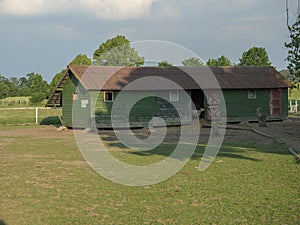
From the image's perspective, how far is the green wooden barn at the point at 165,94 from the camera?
94.6ft

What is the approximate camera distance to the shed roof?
29.2m

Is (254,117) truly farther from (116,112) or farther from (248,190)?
(248,190)

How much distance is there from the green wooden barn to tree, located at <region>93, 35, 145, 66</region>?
23.2 metres

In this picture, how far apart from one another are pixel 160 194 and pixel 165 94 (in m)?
21.2

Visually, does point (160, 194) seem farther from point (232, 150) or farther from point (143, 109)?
point (143, 109)

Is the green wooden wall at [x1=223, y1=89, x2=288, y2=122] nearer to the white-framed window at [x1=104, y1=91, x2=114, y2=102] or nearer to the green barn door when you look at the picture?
the green barn door

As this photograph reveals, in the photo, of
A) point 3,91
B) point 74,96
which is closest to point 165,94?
point 74,96

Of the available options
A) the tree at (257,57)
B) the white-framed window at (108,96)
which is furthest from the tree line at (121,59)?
the white-framed window at (108,96)

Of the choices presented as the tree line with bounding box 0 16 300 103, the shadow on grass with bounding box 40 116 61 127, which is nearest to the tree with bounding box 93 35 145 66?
the tree line with bounding box 0 16 300 103

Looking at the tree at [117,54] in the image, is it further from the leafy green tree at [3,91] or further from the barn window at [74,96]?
the leafy green tree at [3,91]

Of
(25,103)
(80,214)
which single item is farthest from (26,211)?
(25,103)

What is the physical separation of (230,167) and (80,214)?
19.3 feet

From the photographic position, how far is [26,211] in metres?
7.94

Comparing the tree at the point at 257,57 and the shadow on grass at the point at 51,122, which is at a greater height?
the tree at the point at 257,57
